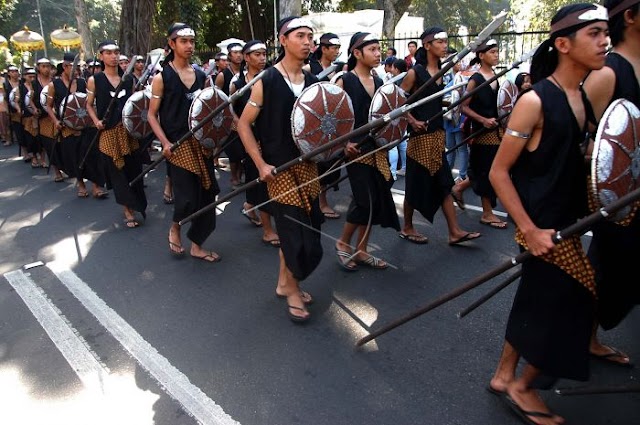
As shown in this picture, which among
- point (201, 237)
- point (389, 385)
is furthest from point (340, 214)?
point (389, 385)

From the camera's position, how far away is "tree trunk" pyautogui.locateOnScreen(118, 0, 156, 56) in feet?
49.2

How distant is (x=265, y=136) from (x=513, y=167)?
6.10ft

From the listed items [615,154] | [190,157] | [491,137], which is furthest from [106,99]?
[615,154]

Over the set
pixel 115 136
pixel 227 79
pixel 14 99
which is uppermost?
pixel 227 79

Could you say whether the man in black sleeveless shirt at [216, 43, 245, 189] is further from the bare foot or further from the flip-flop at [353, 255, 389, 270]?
the bare foot

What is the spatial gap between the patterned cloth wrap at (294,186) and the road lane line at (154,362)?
50.9 inches

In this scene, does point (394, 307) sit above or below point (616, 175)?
below

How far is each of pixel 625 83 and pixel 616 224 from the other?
2.22ft

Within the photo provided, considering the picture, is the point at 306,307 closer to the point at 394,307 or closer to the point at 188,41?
the point at 394,307

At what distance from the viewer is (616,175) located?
2.32 metres

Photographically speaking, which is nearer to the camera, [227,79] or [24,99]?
[227,79]

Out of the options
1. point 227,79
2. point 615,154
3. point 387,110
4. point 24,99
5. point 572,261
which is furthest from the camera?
point 24,99

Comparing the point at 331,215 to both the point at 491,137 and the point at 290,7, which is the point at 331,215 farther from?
the point at 290,7

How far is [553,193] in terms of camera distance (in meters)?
2.56
